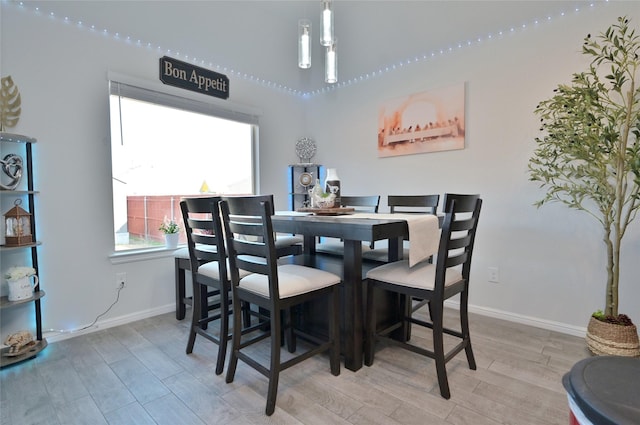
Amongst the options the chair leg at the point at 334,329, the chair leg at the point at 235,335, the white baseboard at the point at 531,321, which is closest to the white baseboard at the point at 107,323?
the chair leg at the point at 235,335

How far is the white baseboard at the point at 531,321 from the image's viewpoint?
236cm

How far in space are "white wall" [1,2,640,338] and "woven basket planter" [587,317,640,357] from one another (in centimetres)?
40

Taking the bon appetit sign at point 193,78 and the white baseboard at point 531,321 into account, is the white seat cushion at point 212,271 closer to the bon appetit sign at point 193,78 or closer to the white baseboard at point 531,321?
the bon appetit sign at point 193,78

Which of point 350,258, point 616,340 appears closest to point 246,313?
point 350,258

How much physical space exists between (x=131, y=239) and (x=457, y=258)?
257cm

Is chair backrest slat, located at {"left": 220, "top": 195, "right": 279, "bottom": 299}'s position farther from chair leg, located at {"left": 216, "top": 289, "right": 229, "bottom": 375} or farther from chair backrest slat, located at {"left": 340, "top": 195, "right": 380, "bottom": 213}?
chair backrest slat, located at {"left": 340, "top": 195, "right": 380, "bottom": 213}

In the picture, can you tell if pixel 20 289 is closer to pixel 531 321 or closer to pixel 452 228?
pixel 452 228

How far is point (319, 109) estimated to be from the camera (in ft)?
13.1

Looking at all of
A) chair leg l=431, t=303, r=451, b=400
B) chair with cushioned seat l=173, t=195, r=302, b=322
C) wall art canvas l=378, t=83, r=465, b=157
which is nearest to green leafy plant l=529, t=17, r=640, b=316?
wall art canvas l=378, t=83, r=465, b=157

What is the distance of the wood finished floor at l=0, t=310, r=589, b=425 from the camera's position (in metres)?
1.47

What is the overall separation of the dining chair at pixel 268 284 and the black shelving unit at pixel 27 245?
1.35 m

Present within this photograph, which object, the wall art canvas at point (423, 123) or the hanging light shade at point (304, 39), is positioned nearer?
the hanging light shade at point (304, 39)

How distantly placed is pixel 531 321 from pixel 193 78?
356cm

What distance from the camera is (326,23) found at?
6.73 feet
